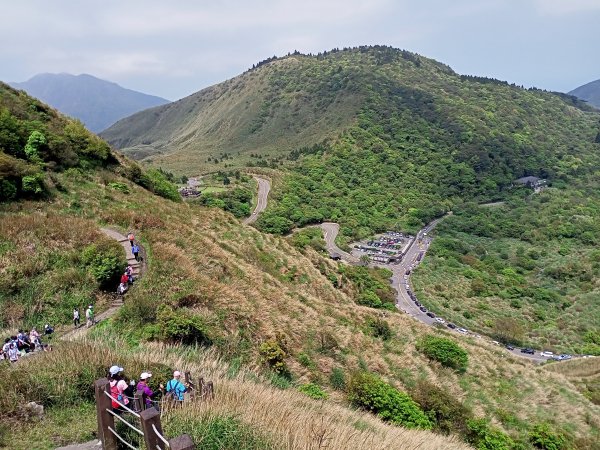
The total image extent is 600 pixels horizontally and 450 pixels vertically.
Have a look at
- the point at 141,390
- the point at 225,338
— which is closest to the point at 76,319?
the point at 225,338

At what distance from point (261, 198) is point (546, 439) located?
273 ft

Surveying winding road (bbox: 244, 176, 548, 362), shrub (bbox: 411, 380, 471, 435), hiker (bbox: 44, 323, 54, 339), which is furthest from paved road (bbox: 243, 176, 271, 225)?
hiker (bbox: 44, 323, 54, 339)

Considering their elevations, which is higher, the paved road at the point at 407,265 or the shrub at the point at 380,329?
the shrub at the point at 380,329

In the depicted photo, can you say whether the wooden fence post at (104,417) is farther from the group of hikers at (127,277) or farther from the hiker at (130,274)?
the hiker at (130,274)

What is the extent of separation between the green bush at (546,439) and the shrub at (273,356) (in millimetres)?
13197

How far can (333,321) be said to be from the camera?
2155cm

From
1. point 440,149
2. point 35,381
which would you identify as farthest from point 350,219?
point 35,381

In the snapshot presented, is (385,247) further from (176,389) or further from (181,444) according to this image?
(181,444)

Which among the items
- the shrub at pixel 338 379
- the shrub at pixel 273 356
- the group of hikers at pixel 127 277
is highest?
the group of hikers at pixel 127 277

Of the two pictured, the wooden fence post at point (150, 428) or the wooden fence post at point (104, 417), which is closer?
the wooden fence post at point (150, 428)

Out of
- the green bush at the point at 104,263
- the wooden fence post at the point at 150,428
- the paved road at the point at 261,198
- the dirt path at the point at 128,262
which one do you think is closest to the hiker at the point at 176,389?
the wooden fence post at the point at 150,428

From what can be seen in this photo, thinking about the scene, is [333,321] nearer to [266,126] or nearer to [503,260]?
[503,260]

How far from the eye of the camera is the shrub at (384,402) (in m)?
14.8

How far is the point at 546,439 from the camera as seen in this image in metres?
18.9
